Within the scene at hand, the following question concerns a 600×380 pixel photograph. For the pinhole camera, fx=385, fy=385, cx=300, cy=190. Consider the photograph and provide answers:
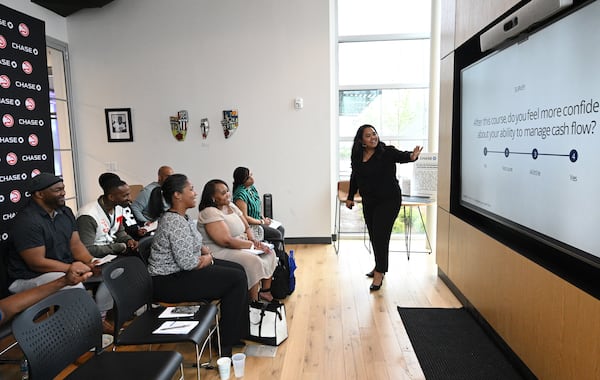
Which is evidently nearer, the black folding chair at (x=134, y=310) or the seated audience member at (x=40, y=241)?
the black folding chair at (x=134, y=310)

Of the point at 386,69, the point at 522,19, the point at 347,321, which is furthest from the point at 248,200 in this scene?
the point at 386,69

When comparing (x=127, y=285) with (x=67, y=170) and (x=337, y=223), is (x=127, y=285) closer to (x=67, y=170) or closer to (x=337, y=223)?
(x=337, y=223)

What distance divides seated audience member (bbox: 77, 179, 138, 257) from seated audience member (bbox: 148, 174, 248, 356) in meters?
0.76

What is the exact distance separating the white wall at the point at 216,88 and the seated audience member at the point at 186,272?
2.64 metres

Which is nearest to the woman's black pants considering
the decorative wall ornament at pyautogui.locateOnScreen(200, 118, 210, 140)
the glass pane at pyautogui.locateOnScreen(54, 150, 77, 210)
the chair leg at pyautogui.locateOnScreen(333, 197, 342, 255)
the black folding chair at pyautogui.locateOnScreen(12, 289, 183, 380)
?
the chair leg at pyautogui.locateOnScreen(333, 197, 342, 255)

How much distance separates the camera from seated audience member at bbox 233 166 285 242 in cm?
369

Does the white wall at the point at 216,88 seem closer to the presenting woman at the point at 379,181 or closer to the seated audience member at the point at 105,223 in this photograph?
the presenting woman at the point at 379,181

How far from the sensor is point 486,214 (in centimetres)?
283

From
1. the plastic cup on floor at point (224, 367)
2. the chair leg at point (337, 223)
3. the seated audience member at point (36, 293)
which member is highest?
the seated audience member at point (36, 293)

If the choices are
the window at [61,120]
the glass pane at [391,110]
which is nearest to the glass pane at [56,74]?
the window at [61,120]

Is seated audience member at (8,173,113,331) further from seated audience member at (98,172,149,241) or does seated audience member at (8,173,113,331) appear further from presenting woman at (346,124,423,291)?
presenting woman at (346,124,423,291)

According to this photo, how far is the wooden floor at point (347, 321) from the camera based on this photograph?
241cm

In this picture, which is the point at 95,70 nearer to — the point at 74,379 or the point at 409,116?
the point at 409,116

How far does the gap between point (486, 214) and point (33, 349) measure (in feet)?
9.14
